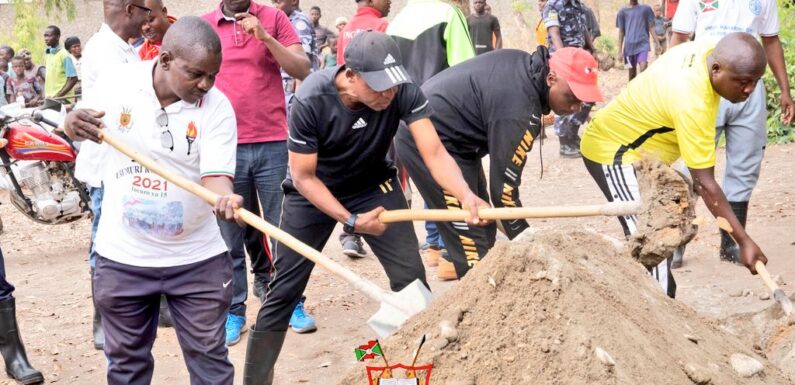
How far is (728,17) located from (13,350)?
4738 millimetres

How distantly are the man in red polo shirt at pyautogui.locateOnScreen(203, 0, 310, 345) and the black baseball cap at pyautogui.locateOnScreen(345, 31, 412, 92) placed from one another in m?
1.47

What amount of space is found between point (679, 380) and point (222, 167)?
1823 mm

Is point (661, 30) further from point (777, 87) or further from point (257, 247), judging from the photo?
point (257, 247)

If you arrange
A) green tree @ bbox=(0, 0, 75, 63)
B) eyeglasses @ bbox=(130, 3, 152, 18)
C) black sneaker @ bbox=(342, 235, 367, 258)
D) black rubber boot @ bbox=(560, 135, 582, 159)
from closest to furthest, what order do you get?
eyeglasses @ bbox=(130, 3, 152, 18)
black sneaker @ bbox=(342, 235, 367, 258)
black rubber boot @ bbox=(560, 135, 582, 159)
green tree @ bbox=(0, 0, 75, 63)

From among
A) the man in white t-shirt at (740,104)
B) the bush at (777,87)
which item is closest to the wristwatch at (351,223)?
the man in white t-shirt at (740,104)

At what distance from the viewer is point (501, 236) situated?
23.6ft

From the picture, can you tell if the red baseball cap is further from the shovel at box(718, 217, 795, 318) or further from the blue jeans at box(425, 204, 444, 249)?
the blue jeans at box(425, 204, 444, 249)

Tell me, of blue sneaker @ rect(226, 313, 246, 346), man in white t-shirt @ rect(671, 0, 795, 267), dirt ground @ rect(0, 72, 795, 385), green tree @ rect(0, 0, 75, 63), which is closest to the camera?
dirt ground @ rect(0, 72, 795, 385)

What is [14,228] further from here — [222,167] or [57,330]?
[222,167]

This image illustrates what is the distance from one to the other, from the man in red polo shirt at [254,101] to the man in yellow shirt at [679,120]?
1737 millimetres

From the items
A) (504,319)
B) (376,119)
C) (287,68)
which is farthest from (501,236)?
(504,319)

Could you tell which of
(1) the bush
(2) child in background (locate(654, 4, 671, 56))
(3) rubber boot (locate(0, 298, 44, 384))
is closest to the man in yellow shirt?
(3) rubber boot (locate(0, 298, 44, 384))

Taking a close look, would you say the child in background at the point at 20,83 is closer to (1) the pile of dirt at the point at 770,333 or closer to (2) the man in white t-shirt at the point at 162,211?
(2) the man in white t-shirt at the point at 162,211

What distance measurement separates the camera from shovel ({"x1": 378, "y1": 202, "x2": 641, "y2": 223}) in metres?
3.98
